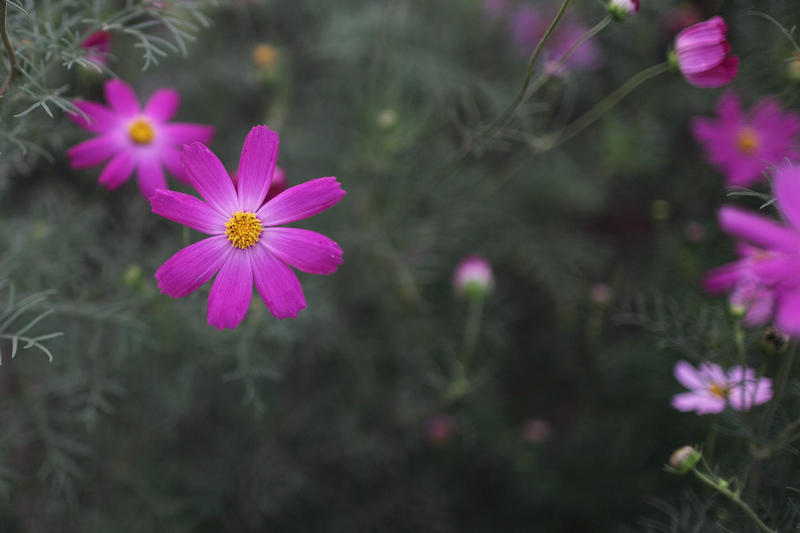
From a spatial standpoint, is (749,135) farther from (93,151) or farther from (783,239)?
(93,151)

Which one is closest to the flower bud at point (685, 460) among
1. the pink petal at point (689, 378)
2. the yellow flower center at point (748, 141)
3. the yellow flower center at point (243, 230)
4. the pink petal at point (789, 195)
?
the pink petal at point (689, 378)

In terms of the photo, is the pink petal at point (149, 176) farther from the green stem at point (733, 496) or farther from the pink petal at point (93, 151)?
the green stem at point (733, 496)

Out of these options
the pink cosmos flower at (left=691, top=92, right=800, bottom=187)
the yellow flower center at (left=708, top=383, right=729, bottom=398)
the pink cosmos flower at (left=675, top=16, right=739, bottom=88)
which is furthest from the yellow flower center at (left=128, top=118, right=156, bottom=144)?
the pink cosmos flower at (left=691, top=92, right=800, bottom=187)

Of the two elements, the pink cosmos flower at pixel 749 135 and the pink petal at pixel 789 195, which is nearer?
the pink petal at pixel 789 195

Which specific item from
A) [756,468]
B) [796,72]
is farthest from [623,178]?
[756,468]

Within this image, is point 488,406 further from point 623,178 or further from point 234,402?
point 623,178

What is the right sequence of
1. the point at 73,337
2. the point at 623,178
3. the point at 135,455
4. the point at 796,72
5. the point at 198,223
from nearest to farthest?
the point at 198,223
the point at 796,72
the point at 73,337
the point at 135,455
the point at 623,178
